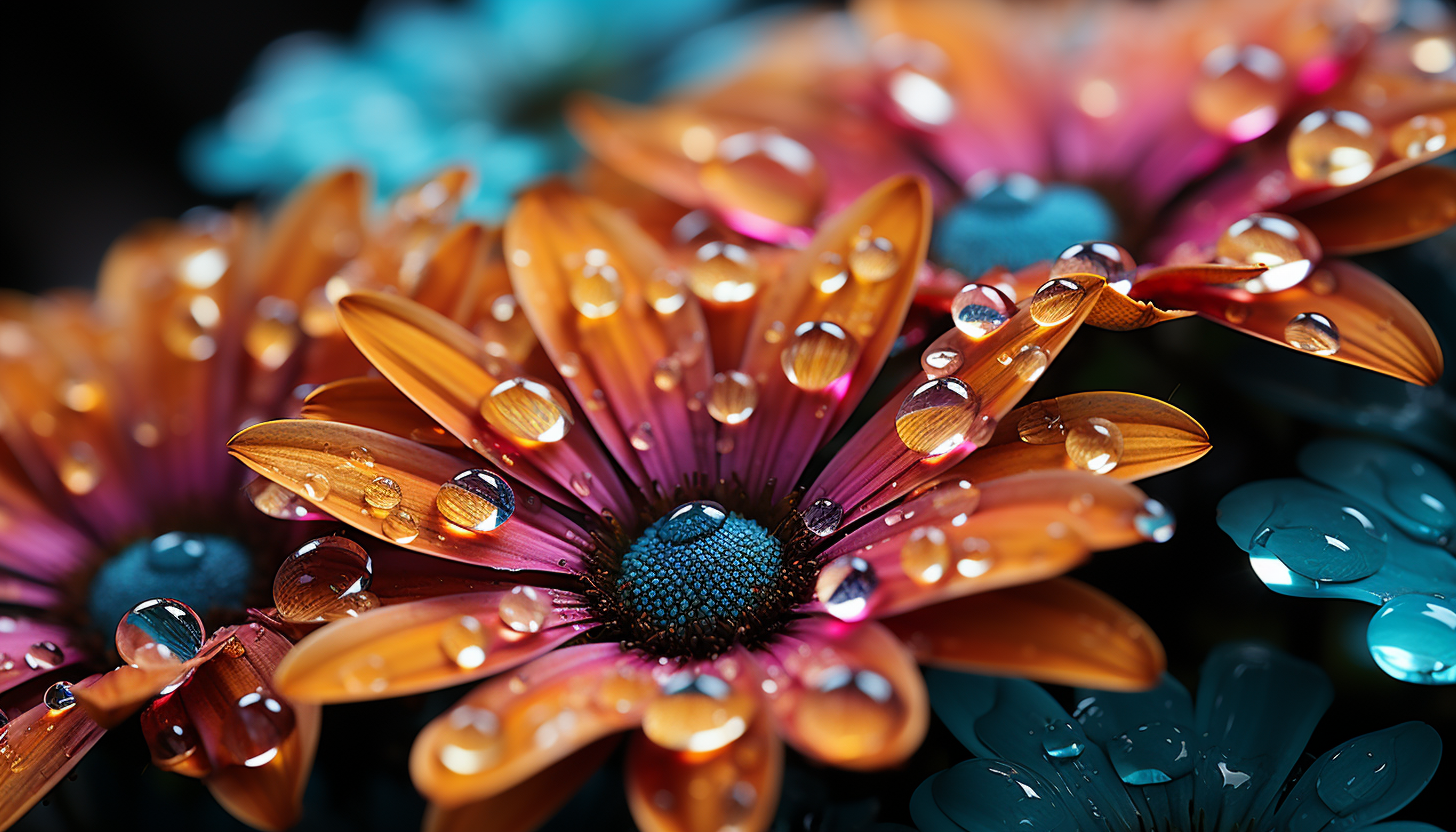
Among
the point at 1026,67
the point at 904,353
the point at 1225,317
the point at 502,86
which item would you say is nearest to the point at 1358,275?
the point at 1225,317

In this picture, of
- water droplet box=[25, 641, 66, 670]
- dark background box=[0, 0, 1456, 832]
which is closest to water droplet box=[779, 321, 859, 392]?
dark background box=[0, 0, 1456, 832]

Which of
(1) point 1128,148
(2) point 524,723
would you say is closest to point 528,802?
(2) point 524,723

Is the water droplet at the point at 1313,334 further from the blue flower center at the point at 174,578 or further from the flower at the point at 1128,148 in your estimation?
the blue flower center at the point at 174,578

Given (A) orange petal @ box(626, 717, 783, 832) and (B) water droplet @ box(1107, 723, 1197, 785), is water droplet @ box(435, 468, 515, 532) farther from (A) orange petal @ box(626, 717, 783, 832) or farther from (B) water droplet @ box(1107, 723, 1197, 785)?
(B) water droplet @ box(1107, 723, 1197, 785)

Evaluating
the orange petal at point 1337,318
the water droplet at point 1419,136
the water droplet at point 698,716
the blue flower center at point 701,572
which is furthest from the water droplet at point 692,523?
the water droplet at point 1419,136

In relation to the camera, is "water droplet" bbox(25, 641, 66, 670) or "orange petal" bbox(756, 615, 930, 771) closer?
"orange petal" bbox(756, 615, 930, 771)

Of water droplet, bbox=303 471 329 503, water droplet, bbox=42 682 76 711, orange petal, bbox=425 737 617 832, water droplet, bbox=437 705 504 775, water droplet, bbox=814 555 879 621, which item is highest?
water droplet, bbox=303 471 329 503
